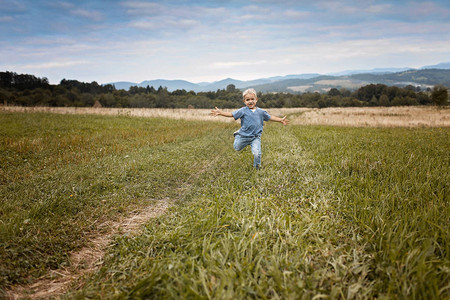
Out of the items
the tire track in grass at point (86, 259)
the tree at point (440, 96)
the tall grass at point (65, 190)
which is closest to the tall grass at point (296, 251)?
the tire track in grass at point (86, 259)

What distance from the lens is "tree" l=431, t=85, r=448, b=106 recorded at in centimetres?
5309

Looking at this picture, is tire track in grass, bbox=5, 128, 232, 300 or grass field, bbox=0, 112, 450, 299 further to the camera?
tire track in grass, bbox=5, 128, 232, 300

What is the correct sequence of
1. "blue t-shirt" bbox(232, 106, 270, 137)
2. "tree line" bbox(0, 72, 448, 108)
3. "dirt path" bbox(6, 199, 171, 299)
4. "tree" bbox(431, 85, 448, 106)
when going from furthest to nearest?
"tree" bbox(431, 85, 448, 106) < "tree line" bbox(0, 72, 448, 108) < "blue t-shirt" bbox(232, 106, 270, 137) < "dirt path" bbox(6, 199, 171, 299)

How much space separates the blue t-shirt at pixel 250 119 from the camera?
20.9 feet

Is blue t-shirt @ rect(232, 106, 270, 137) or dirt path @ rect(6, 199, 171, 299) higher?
blue t-shirt @ rect(232, 106, 270, 137)

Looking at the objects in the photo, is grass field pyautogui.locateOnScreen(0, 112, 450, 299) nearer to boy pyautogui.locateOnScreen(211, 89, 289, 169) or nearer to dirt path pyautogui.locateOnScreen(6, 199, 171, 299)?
dirt path pyautogui.locateOnScreen(6, 199, 171, 299)

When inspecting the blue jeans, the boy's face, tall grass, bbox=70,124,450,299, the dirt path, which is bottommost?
the dirt path

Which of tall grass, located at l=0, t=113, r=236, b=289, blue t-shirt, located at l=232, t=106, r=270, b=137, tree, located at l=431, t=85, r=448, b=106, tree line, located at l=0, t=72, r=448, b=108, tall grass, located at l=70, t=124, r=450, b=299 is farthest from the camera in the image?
tree, located at l=431, t=85, r=448, b=106

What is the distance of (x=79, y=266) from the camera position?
2.91m

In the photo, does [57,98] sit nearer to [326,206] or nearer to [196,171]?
[196,171]

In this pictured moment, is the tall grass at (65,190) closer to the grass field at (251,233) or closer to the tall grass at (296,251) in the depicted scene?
the grass field at (251,233)

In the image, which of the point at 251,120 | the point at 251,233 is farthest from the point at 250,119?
the point at 251,233

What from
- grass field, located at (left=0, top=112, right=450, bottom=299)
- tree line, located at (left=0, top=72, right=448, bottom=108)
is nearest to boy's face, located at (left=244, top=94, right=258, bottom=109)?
grass field, located at (left=0, top=112, right=450, bottom=299)

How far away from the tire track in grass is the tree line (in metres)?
49.5
